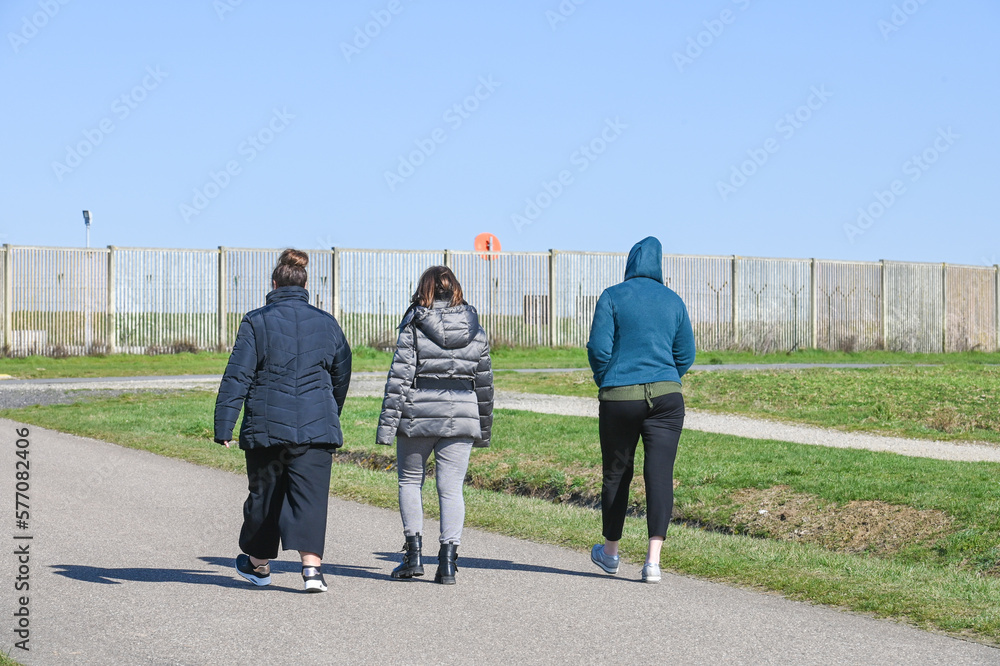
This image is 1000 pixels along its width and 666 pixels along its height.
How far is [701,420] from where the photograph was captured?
17.0 metres

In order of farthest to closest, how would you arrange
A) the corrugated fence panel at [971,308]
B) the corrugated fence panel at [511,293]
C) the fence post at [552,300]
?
1. the corrugated fence panel at [971,308]
2. the fence post at [552,300]
3. the corrugated fence panel at [511,293]

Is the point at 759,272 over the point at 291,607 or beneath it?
over

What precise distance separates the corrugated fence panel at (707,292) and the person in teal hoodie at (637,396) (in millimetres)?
30252

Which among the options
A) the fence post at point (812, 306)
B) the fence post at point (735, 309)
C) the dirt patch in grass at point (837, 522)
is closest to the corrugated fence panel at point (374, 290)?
the fence post at point (735, 309)

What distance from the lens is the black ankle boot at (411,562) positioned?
718 centimetres

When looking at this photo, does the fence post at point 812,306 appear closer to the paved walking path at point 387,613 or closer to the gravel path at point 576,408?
the gravel path at point 576,408

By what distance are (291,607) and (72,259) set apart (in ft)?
95.3

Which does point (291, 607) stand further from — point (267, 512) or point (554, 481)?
point (554, 481)

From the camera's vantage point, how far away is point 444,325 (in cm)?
724

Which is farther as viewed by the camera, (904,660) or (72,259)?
(72,259)

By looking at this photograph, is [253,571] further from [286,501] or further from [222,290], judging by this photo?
[222,290]

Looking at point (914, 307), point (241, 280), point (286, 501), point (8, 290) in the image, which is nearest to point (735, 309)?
point (914, 307)

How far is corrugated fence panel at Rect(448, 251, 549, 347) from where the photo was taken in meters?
35.8

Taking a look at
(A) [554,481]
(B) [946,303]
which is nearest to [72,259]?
(A) [554,481]
